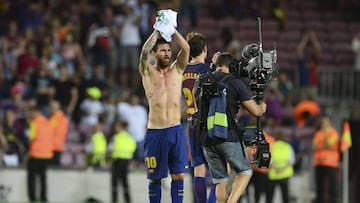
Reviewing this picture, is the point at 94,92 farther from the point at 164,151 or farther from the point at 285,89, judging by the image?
the point at 164,151

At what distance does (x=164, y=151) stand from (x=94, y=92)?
10.1m

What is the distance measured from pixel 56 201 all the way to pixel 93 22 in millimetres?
5775

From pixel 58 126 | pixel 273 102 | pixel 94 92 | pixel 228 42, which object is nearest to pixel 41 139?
pixel 58 126

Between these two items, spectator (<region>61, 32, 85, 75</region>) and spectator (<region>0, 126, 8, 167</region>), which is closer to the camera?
spectator (<region>0, 126, 8, 167</region>)

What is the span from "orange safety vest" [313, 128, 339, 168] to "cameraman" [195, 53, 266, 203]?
7.77 m

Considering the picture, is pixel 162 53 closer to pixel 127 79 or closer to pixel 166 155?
pixel 166 155

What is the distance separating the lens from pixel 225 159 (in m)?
15.6

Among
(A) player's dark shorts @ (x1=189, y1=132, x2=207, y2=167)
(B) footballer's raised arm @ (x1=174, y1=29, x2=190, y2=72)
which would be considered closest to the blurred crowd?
(A) player's dark shorts @ (x1=189, y1=132, x2=207, y2=167)

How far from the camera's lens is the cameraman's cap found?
998 inches

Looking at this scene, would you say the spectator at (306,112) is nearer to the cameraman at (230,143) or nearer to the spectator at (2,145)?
the spectator at (2,145)

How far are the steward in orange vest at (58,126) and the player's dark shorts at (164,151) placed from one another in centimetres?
862

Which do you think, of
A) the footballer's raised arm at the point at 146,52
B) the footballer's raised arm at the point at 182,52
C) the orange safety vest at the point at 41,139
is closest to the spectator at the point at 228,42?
the orange safety vest at the point at 41,139

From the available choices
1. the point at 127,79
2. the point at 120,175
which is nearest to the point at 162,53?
the point at 120,175

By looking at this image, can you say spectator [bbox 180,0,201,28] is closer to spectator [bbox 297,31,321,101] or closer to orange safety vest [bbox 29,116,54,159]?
spectator [bbox 297,31,321,101]
